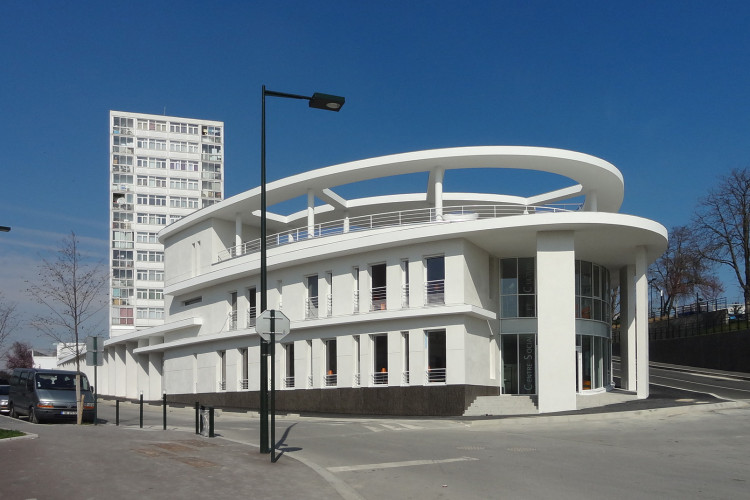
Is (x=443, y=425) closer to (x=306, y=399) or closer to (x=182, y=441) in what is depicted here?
(x=182, y=441)

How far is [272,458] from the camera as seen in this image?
13.1m

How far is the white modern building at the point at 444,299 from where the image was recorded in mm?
28750

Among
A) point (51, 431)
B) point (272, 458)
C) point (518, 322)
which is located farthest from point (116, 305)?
point (272, 458)

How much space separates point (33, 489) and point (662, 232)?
26.4 metres

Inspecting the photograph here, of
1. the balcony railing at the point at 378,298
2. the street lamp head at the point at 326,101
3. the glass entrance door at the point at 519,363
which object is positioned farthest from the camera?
the balcony railing at the point at 378,298

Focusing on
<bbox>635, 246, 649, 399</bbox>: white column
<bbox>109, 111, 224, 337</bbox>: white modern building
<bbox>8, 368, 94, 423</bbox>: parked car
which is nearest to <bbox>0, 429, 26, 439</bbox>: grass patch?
<bbox>8, 368, 94, 423</bbox>: parked car

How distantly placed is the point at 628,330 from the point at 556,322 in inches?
319

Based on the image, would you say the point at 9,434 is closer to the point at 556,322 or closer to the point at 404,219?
the point at 556,322

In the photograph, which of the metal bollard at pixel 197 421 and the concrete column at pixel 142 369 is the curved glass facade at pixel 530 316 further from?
the concrete column at pixel 142 369

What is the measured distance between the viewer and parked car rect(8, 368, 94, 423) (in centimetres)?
2392

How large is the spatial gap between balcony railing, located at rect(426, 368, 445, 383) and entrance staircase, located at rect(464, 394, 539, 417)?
1621 mm

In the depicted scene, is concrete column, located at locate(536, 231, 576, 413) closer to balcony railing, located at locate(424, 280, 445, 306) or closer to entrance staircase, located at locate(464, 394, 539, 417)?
entrance staircase, located at locate(464, 394, 539, 417)

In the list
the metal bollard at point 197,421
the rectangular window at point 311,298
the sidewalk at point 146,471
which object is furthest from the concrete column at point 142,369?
the sidewalk at point 146,471

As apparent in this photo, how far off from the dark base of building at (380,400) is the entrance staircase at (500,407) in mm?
355
